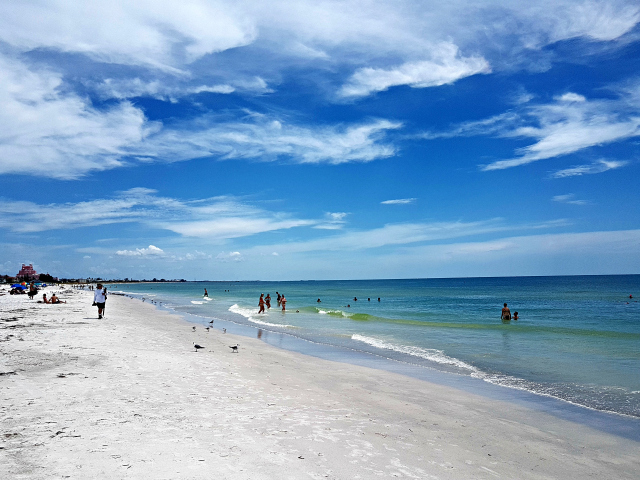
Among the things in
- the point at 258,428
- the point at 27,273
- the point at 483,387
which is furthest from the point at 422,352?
the point at 27,273

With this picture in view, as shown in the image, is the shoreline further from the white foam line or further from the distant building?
the distant building

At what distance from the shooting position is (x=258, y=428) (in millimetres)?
6418

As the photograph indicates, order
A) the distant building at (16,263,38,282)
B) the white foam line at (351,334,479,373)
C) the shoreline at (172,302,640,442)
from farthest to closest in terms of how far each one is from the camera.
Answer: the distant building at (16,263,38,282), the white foam line at (351,334,479,373), the shoreline at (172,302,640,442)

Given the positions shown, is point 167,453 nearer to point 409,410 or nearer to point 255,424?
point 255,424

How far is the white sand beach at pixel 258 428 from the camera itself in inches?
196

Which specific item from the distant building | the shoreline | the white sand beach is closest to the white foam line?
the shoreline

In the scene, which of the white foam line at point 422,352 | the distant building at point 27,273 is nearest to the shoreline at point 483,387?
the white foam line at point 422,352

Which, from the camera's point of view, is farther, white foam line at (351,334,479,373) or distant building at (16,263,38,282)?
distant building at (16,263,38,282)

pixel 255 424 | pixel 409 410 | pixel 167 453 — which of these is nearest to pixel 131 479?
pixel 167 453

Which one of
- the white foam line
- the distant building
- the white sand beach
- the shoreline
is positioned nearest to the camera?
the white sand beach

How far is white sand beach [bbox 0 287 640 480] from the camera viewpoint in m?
4.97

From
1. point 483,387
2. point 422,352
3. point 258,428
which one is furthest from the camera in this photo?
point 422,352

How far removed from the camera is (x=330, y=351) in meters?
17.4

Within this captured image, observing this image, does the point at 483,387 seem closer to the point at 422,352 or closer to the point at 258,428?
the point at 422,352
